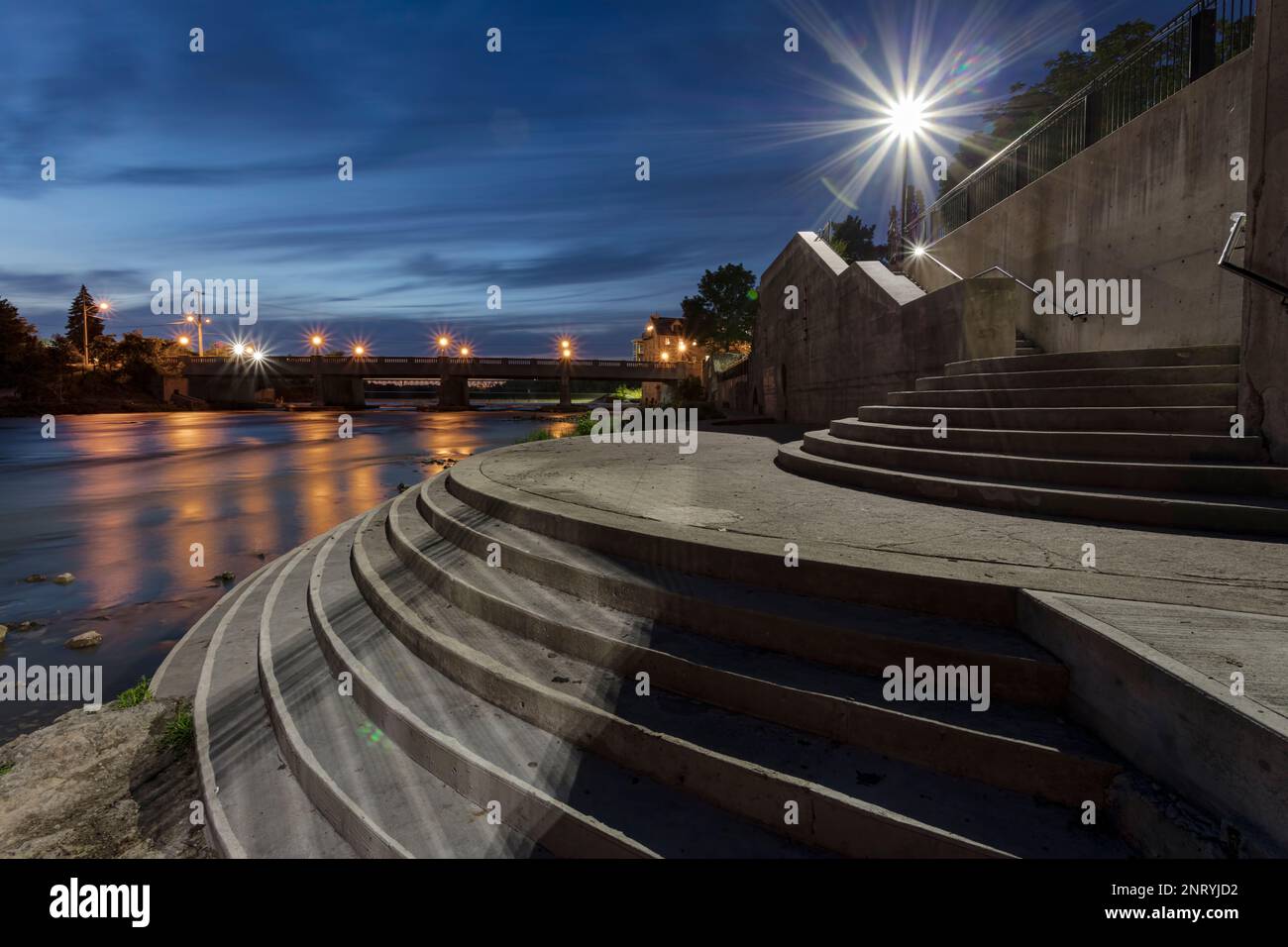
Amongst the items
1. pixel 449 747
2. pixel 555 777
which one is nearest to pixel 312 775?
pixel 449 747

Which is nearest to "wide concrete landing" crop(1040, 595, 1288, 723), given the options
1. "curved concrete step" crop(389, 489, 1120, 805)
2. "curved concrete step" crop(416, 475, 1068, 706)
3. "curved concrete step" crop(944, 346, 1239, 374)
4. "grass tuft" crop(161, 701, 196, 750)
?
"curved concrete step" crop(416, 475, 1068, 706)

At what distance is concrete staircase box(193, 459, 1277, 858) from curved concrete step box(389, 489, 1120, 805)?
1 centimetres

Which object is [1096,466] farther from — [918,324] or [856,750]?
[918,324]

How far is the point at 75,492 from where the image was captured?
19.4 metres

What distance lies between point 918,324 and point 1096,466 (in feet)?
21.5

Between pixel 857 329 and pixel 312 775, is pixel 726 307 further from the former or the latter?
pixel 312 775

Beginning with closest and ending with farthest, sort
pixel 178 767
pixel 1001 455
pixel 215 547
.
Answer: pixel 178 767, pixel 1001 455, pixel 215 547

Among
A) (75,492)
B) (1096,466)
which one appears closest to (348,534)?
(1096,466)

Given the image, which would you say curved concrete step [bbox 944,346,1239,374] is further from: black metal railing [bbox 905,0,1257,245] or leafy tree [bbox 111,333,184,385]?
leafy tree [bbox 111,333,184,385]

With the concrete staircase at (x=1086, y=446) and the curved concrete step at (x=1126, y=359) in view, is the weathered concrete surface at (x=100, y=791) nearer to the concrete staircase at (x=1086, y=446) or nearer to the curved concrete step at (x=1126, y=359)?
the concrete staircase at (x=1086, y=446)

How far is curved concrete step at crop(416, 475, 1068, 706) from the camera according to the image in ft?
9.87

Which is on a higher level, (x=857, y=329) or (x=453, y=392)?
(x=453, y=392)

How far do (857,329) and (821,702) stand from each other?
12859mm

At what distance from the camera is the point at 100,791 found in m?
4.25
